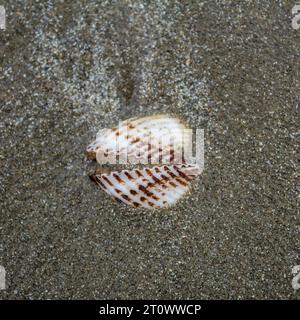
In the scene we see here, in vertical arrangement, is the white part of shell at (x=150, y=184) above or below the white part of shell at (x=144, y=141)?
below

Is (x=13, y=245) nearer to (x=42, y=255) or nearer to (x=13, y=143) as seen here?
(x=42, y=255)

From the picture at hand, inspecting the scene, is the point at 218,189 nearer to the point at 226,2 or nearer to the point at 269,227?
the point at 269,227

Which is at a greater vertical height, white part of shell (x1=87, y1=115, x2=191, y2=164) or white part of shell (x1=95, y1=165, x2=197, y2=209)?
white part of shell (x1=87, y1=115, x2=191, y2=164)

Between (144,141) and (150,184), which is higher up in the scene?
(144,141)

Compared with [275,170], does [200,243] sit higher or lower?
lower

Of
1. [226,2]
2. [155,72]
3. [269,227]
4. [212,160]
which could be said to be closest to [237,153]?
[212,160]
